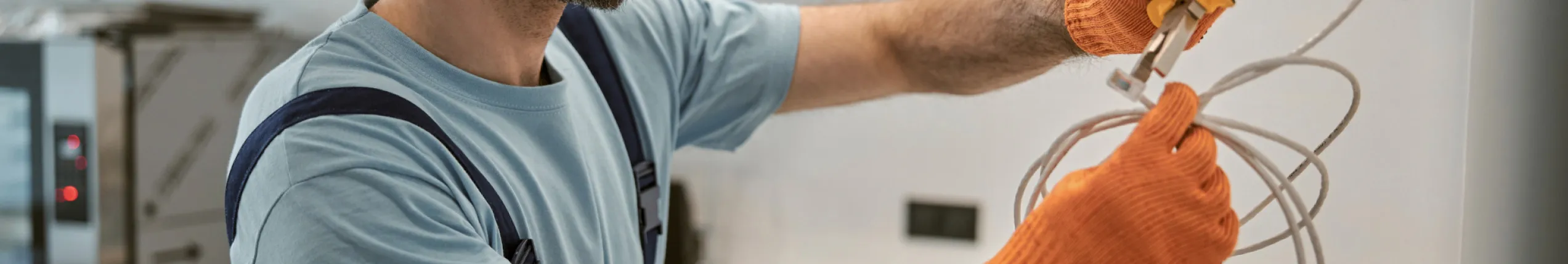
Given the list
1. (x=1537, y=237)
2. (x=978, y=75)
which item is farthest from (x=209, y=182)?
(x=1537, y=237)

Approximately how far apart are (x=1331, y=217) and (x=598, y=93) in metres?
0.80

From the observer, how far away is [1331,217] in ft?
3.64

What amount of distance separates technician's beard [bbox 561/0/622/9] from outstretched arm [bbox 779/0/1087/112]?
24cm

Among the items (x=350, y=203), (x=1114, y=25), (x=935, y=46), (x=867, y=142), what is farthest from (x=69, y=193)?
(x=1114, y=25)

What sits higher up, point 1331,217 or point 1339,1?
point 1339,1

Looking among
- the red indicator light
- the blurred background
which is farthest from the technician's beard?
the red indicator light

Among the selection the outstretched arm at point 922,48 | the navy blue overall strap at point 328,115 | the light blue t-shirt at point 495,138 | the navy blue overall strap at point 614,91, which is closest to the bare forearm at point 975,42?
the outstretched arm at point 922,48

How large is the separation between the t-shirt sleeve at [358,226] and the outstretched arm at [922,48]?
1.22 ft

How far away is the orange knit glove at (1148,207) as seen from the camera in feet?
1.58

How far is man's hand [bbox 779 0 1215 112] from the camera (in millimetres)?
684

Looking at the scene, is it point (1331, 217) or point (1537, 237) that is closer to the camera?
point (1537, 237)

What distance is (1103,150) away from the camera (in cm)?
127

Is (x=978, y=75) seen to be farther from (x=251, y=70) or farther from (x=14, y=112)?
(x=14, y=112)

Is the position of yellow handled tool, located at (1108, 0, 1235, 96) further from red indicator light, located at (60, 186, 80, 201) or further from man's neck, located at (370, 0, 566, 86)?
red indicator light, located at (60, 186, 80, 201)
